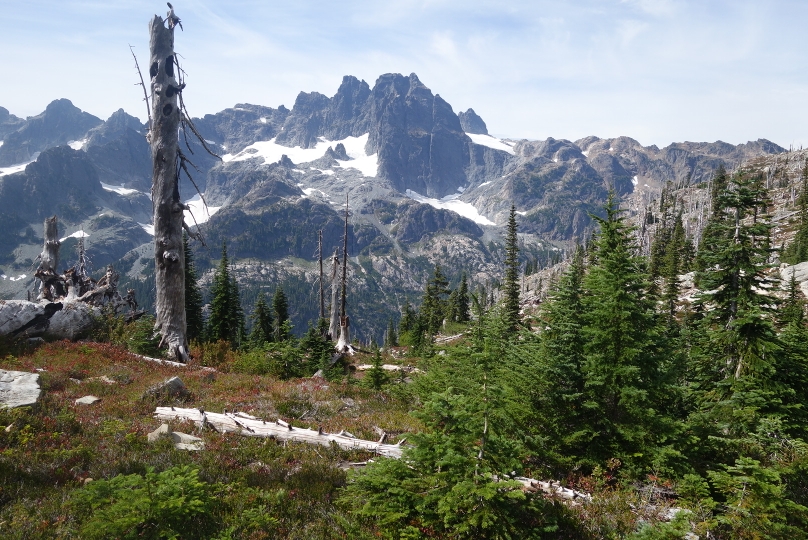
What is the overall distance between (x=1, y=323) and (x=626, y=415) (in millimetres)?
20005

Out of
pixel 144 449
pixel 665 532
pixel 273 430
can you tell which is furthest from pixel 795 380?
pixel 144 449

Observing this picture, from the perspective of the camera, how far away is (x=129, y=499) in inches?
200

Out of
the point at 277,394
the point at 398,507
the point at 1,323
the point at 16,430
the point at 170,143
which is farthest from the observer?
the point at 170,143

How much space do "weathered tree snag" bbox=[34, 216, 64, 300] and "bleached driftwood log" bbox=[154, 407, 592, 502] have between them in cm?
2006

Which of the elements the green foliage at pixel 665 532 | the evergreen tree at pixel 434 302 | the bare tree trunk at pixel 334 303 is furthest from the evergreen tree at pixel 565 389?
the evergreen tree at pixel 434 302

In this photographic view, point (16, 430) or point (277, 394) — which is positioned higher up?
point (16, 430)

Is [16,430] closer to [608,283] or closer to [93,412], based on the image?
[93,412]

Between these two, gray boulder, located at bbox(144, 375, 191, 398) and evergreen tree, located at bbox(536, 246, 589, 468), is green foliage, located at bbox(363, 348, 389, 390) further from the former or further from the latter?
evergreen tree, located at bbox(536, 246, 589, 468)

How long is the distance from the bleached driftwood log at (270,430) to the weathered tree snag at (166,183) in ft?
21.4

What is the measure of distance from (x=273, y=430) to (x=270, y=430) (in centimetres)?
7

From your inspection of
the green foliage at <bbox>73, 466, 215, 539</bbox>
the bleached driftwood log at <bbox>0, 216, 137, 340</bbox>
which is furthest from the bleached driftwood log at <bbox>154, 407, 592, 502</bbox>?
the bleached driftwood log at <bbox>0, 216, 137, 340</bbox>

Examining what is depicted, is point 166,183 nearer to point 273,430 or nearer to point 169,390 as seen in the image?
point 169,390

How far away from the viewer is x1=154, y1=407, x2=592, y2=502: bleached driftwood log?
9.39 meters

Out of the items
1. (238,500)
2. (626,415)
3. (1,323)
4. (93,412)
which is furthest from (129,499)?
(1,323)
